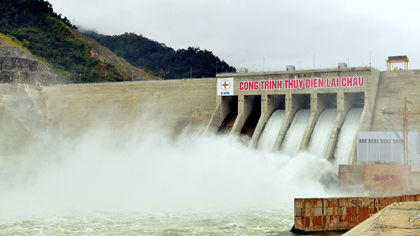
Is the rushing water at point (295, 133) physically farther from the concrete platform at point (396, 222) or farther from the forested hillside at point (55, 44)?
the forested hillside at point (55, 44)

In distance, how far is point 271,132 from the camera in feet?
152

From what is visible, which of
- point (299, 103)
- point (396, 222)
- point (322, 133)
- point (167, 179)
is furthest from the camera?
point (299, 103)

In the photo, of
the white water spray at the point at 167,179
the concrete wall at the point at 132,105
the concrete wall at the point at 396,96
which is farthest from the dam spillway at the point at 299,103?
the concrete wall at the point at 132,105

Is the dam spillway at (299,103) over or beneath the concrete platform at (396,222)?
over

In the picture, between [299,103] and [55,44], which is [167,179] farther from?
[55,44]

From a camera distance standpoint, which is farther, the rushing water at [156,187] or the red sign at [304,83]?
the red sign at [304,83]

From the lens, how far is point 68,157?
5150 centimetres

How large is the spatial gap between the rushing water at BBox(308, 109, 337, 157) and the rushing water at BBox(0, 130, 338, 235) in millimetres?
1838

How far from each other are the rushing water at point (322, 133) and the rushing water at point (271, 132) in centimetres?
362

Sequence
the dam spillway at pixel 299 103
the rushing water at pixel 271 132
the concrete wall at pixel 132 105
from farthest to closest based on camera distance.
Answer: the concrete wall at pixel 132 105 < the rushing water at pixel 271 132 < the dam spillway at pixel 299 103

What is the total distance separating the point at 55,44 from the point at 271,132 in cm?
6835

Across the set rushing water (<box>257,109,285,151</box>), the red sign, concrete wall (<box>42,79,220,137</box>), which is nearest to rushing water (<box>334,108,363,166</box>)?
the red sign

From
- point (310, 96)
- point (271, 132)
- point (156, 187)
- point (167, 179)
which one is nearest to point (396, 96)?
point (310, 96)

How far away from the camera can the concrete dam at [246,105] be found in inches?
1673
